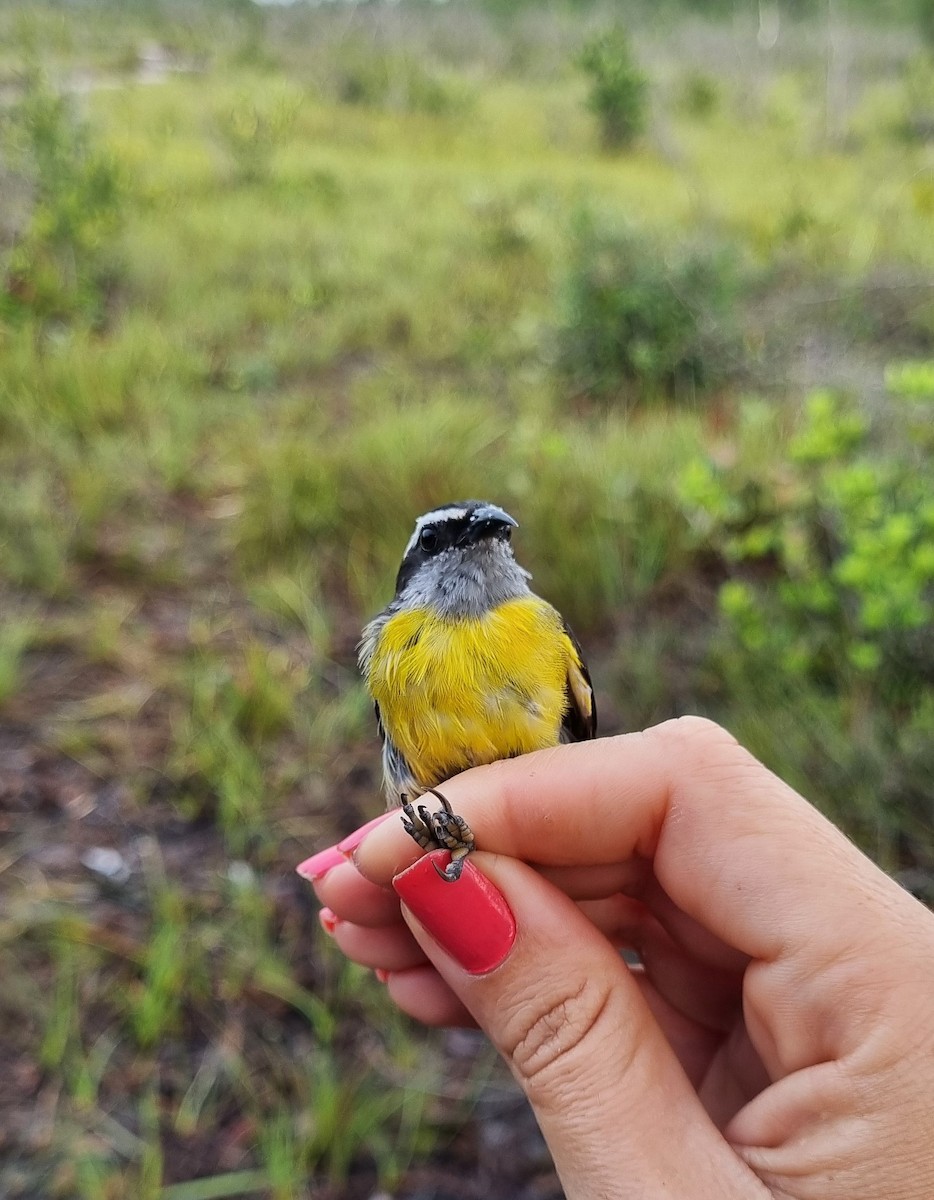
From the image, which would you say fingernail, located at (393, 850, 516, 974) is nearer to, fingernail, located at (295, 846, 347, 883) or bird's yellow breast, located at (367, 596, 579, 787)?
bird's yellow breast, located at (367, 596, 579, 787)

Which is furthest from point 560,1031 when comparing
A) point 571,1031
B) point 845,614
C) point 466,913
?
point 845,614

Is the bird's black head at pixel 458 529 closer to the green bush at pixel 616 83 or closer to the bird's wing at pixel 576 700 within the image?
the bird's wing at pixel 576 700

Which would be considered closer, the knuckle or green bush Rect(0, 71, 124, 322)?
the knuckle

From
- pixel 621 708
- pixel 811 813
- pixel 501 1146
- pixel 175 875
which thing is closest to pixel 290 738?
pixel 175 875

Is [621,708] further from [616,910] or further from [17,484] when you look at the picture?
[17,484]

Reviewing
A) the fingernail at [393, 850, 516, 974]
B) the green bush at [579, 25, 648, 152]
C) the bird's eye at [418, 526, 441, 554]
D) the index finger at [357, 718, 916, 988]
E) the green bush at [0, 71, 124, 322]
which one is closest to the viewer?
the index finger at [357, 718, 916, 988]

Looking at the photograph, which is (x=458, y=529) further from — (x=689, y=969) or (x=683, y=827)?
(x=689, y=969)

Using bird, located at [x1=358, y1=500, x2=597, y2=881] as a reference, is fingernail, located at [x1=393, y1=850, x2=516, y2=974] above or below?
below

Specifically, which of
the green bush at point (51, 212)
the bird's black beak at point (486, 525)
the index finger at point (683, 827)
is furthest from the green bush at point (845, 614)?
the green bush at point (51, 212)

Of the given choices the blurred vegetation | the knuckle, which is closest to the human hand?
the knuckle
